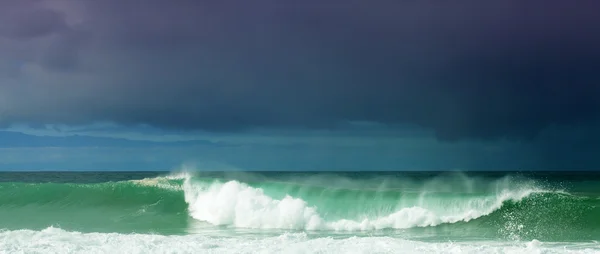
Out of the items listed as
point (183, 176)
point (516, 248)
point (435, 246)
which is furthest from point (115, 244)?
point (183, 176)

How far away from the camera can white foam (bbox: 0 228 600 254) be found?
29.9 feet

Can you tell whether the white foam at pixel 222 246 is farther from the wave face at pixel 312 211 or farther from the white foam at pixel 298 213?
the white foam at pixel 298 213

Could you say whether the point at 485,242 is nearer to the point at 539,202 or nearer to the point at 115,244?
the point at 539,202

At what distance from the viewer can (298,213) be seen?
1429cm

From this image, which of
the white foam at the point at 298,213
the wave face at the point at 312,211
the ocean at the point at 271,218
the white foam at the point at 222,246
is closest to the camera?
the white foam at the point at 222,246

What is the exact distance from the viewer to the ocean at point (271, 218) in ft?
32.1

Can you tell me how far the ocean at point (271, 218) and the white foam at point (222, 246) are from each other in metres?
0.02

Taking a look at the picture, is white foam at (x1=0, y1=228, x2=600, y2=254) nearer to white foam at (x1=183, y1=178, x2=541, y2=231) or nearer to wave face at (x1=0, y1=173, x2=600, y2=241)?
wave face at (x1=0, y1=173, x2=600, y2=241)

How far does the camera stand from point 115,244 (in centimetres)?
974

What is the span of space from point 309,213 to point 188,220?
11.5 feet

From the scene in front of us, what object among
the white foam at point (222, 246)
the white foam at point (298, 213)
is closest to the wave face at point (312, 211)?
the white foam at point (298, 213)

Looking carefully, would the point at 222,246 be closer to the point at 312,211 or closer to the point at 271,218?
the point at 271,218

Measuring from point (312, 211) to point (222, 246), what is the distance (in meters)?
4.78

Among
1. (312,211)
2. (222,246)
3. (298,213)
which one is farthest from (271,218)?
(222,246)
